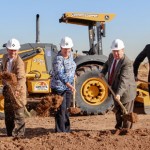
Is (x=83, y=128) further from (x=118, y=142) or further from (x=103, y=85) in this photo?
(x=118, y=142)

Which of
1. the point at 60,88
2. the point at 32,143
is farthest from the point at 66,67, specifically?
the point at 32,143

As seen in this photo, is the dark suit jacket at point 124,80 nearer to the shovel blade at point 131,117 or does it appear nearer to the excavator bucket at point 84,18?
the shovel blade at point 131,117

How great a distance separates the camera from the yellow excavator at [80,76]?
12.1 meters

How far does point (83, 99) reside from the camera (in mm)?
12195

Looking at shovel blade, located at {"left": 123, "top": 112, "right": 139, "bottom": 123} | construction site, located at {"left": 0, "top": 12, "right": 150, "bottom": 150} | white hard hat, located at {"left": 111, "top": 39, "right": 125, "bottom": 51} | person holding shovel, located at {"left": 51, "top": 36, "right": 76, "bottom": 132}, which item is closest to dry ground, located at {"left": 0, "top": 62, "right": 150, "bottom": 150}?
shovel blade, located at {"left": 123, "top": 112, "right": 139, "bottom": 123}

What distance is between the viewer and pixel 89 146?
7500 mm

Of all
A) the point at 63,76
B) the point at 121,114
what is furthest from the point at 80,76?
the point at 63,76

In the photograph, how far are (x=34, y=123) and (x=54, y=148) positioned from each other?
3.78 metres

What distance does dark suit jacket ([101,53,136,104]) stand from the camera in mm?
8388

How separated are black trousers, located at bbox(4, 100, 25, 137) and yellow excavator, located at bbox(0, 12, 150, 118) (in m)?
3.12

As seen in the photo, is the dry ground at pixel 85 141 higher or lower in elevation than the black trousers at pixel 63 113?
lower

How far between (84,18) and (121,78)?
15.7 ft

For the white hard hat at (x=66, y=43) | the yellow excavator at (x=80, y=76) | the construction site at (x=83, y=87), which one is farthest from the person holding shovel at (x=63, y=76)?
the yellow excavator at (x=80, y=76)

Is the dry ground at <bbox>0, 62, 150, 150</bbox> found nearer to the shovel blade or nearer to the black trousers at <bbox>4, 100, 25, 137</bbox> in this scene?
the shovel blade
